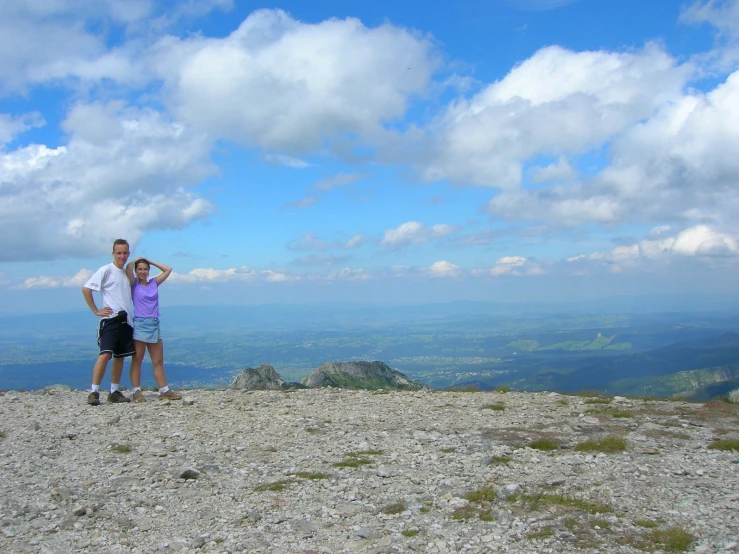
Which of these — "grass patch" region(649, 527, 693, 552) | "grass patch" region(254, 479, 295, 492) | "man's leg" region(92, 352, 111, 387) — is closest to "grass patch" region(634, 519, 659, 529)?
"grass patch" region(649, 527, 693, 552)

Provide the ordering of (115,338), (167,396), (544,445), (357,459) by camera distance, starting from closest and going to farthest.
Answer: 1. (357,459)
2. (544,445)
3. (115,338)
4. (167,396)

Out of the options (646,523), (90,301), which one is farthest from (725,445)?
(90,301)

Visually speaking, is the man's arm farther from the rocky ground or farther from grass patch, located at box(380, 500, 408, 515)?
grass patch, located at box(380, 500, 408, 515)

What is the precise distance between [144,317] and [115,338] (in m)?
0.91

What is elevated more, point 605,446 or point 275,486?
point 275,486

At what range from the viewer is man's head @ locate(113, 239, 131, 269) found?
14773 mm

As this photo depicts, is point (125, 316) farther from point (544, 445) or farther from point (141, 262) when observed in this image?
point (544, 445)

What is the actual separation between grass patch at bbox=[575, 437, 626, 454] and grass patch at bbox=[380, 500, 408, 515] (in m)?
4.44

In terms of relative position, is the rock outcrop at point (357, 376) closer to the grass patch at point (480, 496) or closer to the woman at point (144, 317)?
the woman at point (144, 317)

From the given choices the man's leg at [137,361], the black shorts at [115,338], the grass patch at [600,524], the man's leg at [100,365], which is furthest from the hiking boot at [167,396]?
the grass patch at [600,524]

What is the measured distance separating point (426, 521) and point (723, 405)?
11.7m

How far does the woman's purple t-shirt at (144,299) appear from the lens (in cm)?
1507

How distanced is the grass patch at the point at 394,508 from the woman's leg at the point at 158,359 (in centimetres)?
910

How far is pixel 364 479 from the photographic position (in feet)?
30.8
